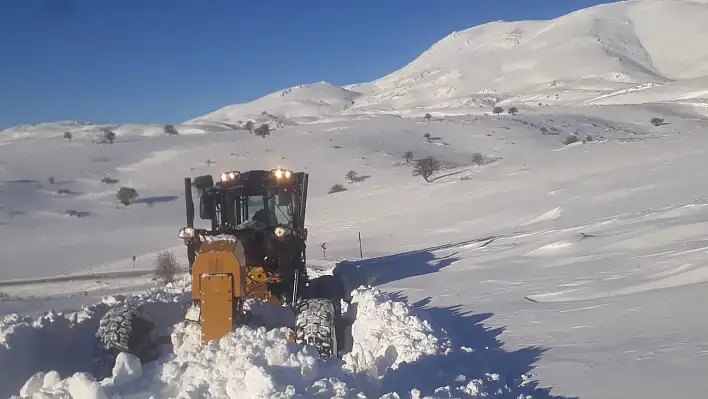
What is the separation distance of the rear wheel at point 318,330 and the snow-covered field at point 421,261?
0.29 meters

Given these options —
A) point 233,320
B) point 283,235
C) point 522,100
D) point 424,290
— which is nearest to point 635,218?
point 424,290

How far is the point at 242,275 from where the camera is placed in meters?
6.61

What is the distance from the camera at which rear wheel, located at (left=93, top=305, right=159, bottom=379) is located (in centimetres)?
686

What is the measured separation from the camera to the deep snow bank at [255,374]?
15.6 feet

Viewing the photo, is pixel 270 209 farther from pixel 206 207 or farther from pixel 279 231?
pixel 206 207

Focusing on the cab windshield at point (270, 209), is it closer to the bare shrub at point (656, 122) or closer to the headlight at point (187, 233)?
the headlight at point (187, 233)

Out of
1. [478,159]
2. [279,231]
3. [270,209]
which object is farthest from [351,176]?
[279,231]

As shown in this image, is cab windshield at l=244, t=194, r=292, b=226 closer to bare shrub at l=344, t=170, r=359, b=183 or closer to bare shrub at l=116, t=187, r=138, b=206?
bare shrub at l=116, t=187, r=138, b=206

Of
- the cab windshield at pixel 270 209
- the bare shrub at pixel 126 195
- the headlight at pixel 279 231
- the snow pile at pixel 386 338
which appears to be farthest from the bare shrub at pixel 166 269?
the bare shrub at pixel 126 195

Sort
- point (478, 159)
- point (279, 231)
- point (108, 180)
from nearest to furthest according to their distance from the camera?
1. point (279, 231)
2. point (108, 180)
3. point (478, 159)

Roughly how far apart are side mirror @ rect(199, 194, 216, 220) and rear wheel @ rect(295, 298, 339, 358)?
8.96ft

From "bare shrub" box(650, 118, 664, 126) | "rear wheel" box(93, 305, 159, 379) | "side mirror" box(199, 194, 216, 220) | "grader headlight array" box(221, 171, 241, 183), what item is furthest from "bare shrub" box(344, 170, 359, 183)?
"rear wheel" box(93, 305, 159, 379)

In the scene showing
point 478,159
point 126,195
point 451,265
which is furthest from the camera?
point 478,159

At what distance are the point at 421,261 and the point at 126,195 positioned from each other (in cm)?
2808
